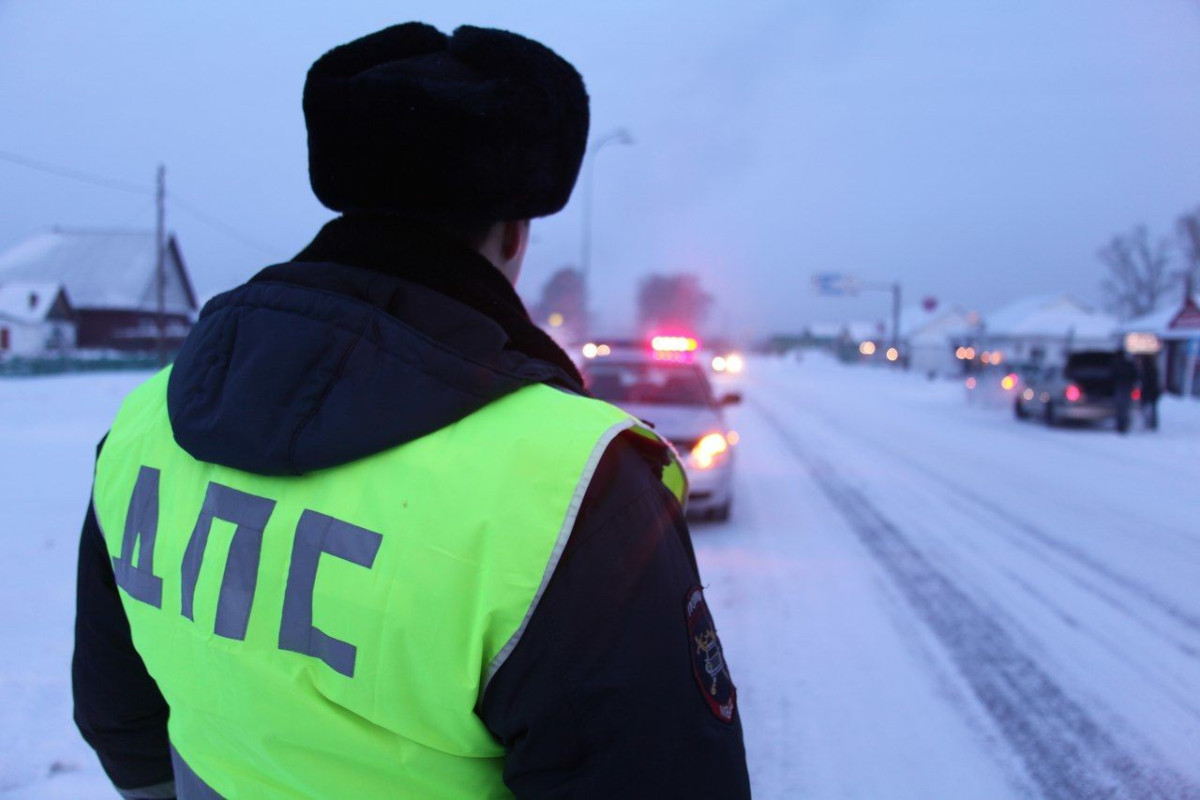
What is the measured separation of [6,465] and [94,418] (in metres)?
6.02

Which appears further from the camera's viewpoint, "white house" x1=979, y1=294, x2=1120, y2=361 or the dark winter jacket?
"white house" x1=979, y1=294, x2=1120, y2=361

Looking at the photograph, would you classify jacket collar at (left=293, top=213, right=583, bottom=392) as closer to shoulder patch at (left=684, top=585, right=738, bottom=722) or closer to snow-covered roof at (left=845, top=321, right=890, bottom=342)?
shoulder patch at (left=684, top=585, right=738, bottom=722)

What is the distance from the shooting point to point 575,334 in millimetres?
43094

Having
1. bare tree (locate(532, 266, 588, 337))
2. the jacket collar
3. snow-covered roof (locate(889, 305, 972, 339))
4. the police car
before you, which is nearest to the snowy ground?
the police car

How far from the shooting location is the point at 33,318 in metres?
44.9

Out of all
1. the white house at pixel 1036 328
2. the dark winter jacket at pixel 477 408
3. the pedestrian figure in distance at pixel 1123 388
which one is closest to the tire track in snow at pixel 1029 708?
the dark winter jacket at pixel 477 408

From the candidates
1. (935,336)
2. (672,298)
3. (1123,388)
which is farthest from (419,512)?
(935,336)

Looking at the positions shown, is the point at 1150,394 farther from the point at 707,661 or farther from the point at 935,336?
→ the point at 935,336

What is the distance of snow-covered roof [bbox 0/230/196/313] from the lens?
157ft

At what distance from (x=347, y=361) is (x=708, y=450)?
6714 mm

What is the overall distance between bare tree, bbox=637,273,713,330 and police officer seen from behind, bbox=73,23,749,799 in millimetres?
72656

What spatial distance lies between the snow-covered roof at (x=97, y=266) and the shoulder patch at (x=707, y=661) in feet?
179

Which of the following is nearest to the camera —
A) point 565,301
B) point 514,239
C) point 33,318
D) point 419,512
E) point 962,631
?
point 419,512

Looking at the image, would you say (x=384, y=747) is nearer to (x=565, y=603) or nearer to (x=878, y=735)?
(x=565, y=603)
